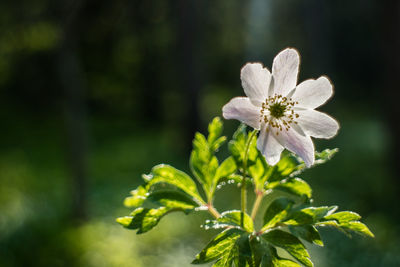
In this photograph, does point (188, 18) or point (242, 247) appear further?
point (188, 18)

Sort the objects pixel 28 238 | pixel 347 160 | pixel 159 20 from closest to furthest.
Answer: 1. pixel 28 238
2. pixel 347 160
3. pixel 159 20

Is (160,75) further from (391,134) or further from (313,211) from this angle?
(313,211)

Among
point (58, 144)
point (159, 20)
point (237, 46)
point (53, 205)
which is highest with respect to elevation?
point (237, 46)

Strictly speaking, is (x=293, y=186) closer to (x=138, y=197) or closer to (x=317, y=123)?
(x=317, y=123)

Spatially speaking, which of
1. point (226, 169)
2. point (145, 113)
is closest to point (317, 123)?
point (226, 169)

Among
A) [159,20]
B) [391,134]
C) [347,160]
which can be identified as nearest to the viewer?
[391,134]

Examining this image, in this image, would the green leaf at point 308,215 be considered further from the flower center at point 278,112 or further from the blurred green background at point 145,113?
the blurred green background at point 145,113

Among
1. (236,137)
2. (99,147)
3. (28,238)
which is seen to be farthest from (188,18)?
(236,137)

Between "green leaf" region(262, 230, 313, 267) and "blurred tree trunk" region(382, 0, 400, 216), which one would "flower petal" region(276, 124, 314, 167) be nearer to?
"green leaf" region(262, 230, 313, 267)
